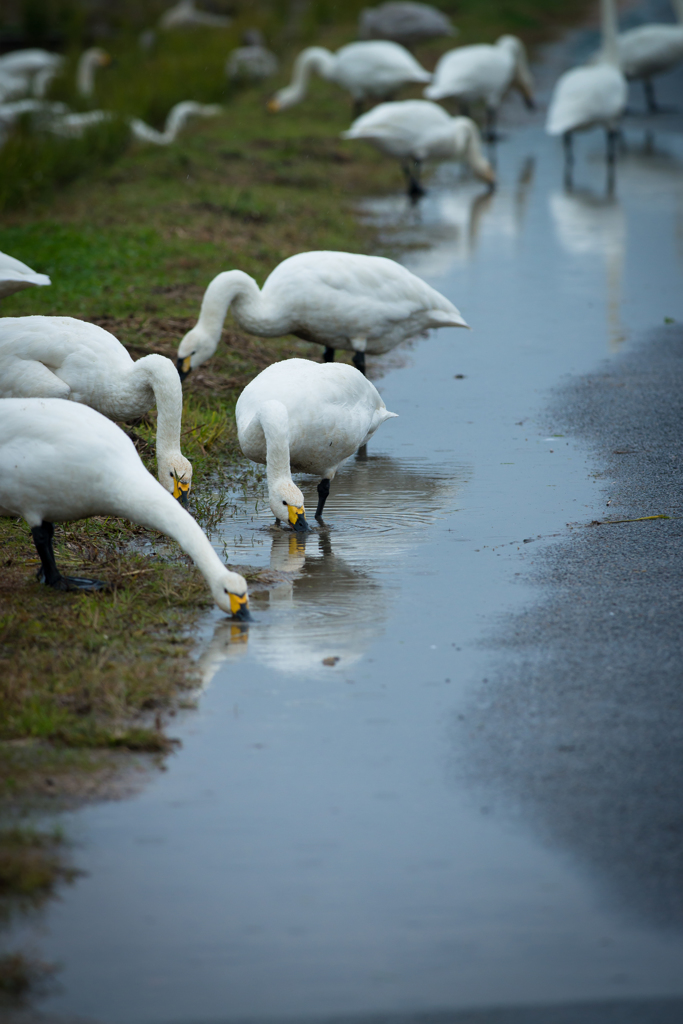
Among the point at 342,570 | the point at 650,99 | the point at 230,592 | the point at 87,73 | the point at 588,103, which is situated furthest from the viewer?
the point at 87,73

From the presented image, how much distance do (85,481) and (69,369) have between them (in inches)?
69.0

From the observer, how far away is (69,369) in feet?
20.5

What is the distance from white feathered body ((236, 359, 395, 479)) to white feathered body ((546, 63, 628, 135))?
1150cm

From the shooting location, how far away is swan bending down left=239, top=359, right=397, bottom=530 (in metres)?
5.48

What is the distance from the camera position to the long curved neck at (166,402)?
595 centimetres

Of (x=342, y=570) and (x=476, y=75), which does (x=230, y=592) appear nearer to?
(x=342, y=570)

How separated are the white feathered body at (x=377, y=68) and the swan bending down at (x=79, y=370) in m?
14.5

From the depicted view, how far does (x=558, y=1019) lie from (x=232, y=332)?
23.4ft

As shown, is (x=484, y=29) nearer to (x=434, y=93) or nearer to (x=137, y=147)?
(x=434, y=93)

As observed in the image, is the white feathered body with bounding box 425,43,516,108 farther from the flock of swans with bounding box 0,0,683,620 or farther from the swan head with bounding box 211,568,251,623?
the swan head with bounding box 211,568,251,623

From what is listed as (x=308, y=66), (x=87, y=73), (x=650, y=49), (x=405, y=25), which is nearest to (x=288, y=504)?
(x=308, y=66)

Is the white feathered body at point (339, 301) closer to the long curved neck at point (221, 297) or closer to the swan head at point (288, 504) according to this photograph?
the long curved neck at point (221, 297)

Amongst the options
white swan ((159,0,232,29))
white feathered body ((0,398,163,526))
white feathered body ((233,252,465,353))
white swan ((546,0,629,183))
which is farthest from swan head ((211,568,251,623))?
white swan ((159,0,232,29))

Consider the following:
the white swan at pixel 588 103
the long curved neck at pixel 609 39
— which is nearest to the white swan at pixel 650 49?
the long curved neck at pixel 609 39
